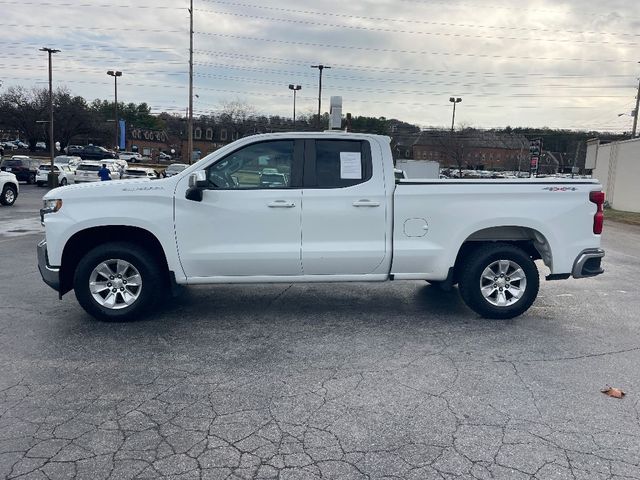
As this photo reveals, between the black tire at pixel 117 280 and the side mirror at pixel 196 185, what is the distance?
82 centimetres

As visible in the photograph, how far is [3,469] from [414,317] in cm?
421

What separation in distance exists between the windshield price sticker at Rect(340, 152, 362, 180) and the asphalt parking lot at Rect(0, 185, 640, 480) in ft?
5.31

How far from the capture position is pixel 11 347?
4.81 metres

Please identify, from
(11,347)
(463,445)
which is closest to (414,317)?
(463,445)

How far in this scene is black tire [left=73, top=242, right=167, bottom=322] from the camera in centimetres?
536

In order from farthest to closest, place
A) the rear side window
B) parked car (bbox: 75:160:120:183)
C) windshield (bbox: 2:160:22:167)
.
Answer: windshield (bbox: 2:160:22:167) → parked car (bbox: 75:160:120:183) → the rear side window

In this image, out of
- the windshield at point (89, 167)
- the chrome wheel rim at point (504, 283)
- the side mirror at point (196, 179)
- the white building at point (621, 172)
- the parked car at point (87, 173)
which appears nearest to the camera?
the side mirror at point (196, 179)

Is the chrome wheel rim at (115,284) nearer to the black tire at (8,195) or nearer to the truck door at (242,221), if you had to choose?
the truck door at (242,221)

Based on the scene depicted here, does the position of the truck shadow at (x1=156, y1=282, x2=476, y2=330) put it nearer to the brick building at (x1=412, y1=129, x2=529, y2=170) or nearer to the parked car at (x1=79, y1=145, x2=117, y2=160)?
the brick building at (x1=412, y1=129, x2=529, y2=170)

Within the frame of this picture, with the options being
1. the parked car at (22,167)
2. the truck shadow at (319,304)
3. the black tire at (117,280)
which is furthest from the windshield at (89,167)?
the black tire at (117,280)

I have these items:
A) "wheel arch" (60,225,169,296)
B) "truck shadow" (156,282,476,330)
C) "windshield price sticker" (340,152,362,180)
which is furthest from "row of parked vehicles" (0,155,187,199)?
"windshield price sticker" (340,152,362,180)

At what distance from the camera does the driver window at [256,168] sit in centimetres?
547

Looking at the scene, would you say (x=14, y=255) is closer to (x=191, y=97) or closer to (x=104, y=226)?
(x=104, y=226)

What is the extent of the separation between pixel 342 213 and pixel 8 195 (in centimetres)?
1778
